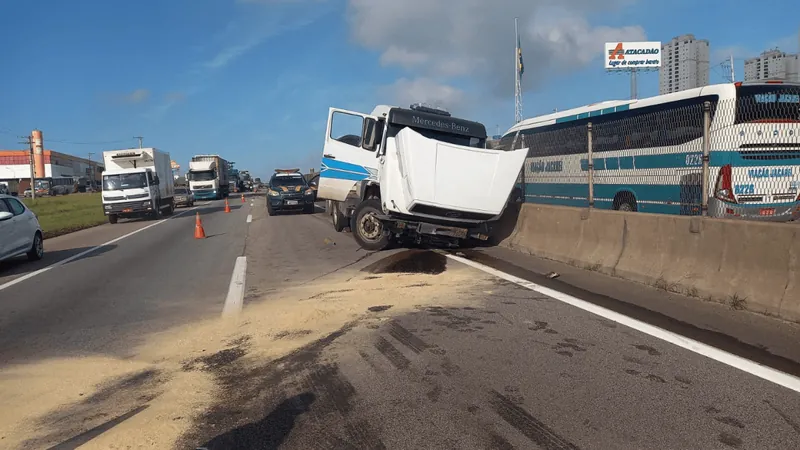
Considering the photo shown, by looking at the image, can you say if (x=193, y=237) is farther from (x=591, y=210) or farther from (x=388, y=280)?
(x=591, y=210)

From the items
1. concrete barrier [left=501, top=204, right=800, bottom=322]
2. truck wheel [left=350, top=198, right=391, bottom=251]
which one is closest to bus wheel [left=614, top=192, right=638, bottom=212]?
concrete barrier [left=501, top=204, right=800, bottom=322]

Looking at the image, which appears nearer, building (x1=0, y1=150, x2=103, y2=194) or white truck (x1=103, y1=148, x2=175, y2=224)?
white truck (x1=103, y1=148, x2=175, y2=224)

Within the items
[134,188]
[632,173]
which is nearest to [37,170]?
[134,188]

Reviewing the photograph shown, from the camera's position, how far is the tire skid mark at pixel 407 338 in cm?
550

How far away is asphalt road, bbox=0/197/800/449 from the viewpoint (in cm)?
375

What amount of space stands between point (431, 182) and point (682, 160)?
544cm

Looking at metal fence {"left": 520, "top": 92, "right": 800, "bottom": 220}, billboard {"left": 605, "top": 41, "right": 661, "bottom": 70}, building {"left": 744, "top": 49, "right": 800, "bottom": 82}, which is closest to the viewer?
metal fence {"left": 520, "top": 92, "right": 800, "bottom": 220}

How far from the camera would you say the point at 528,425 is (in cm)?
380

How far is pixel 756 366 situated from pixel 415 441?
9.60 ft

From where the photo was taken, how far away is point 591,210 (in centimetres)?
958

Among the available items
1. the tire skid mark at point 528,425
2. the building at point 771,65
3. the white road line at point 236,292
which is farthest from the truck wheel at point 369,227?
the building at point 771,65

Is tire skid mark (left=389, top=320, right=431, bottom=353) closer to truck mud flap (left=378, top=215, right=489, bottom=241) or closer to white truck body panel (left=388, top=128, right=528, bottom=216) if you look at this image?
white truck body panel (left=388, top=128, right=528, bottom=216)

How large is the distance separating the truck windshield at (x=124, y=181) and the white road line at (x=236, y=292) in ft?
53.5

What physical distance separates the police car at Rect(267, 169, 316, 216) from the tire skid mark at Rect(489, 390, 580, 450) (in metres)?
22.6
